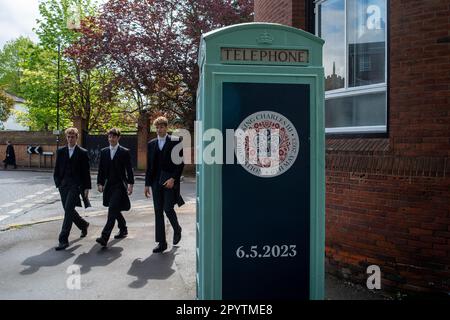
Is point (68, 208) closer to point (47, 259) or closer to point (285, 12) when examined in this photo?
point (47, 259)

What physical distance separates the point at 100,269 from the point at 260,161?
11.5 ft

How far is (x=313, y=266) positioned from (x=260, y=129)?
111 cm

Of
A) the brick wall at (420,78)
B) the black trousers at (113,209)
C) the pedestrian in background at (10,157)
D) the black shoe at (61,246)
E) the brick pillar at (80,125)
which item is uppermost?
the brick pillar at (80,125)

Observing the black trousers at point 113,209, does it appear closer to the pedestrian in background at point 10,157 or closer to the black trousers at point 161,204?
the black trousers at point 161,204

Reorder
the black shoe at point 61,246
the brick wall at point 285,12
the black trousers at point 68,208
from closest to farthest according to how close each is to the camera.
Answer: the brick wall at point 285,12 → the black shoe at point 61,246 → the black trousers at point 68,208

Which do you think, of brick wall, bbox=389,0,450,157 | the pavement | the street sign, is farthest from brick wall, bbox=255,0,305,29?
the street sign

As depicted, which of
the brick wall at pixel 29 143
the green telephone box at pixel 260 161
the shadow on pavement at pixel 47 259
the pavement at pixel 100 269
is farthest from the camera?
the brick wall at pixel 29 143

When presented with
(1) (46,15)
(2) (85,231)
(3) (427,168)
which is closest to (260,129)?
(3) (427,168)

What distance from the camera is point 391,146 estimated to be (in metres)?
5.17

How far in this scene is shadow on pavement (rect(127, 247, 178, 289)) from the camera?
5.70 meters

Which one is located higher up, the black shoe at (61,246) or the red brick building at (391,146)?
the red brick building at (391,146)

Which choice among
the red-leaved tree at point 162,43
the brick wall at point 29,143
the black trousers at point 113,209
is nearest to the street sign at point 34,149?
the brick wall at point 29,143

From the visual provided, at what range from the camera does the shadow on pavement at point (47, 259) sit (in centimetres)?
622

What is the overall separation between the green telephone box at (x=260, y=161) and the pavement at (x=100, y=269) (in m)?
1.76
